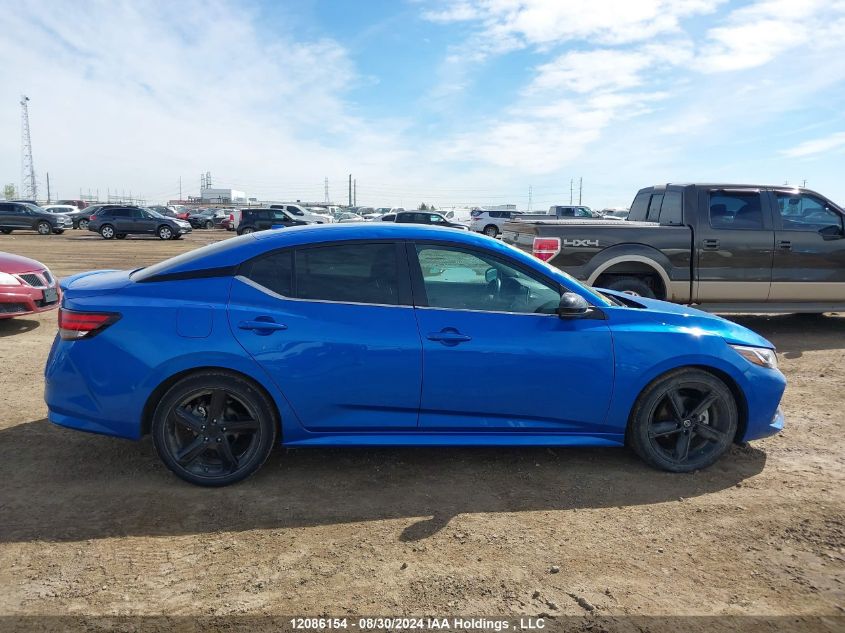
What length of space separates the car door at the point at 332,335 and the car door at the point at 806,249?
629 centimetres

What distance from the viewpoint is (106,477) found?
3.62 m

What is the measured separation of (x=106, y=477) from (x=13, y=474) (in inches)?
22.9

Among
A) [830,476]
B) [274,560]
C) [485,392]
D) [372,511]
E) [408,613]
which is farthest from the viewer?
[830,476]

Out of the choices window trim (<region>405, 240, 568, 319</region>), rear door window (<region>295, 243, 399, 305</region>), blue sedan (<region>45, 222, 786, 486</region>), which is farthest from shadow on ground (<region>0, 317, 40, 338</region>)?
window trim (<region>405, 240, 568, 319</region>)

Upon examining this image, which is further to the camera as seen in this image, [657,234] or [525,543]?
[657,234]

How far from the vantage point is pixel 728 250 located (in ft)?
24.8

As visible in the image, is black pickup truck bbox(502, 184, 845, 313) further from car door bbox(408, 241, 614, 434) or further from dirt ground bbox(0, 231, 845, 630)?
car door bbox(408, 241, 614, 434)

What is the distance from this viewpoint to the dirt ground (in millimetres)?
2553

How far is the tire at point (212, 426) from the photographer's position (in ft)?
11.1

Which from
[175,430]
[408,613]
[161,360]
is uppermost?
[161,360]

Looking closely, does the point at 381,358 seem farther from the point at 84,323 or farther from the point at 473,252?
the point at 84,323

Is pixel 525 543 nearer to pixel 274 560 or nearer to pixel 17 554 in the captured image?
pixel 274 560

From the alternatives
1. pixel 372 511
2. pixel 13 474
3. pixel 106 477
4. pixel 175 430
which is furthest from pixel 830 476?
pixel 13 474

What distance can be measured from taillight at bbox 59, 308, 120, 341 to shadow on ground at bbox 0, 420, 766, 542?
0.91m
